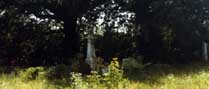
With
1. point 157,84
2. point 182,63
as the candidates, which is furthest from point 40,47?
point 157,84

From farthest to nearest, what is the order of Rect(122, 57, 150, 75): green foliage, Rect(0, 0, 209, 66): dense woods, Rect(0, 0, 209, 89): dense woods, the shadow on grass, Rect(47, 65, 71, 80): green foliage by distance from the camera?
Rect(0, 0, 209, 66): dense woods → Rect(0, 0, 209, 89): dense woods → Rect(122, 57, 150, 75): green foliage → Rect(47, 65, 71, 80): green foliage → the shadow on grass

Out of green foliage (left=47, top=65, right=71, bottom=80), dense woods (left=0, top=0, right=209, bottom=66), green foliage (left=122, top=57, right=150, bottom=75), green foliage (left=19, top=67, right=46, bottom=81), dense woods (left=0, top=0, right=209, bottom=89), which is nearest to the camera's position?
green foliage (left=19, top=67, right=46, bottom=81)

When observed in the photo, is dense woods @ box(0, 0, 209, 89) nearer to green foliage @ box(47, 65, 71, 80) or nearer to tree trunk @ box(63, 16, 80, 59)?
tree trunk @ box(63, 16, 80, 59)

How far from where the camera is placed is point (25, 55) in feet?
51.8

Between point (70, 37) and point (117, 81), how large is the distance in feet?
26.7

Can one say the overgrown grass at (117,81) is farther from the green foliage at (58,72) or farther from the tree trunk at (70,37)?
the tree trunk at (70,37)

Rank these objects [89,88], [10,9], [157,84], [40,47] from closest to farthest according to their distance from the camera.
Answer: [89,88], [157,84], [10,9], [40,47]

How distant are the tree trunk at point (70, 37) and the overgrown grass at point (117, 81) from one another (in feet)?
14.2

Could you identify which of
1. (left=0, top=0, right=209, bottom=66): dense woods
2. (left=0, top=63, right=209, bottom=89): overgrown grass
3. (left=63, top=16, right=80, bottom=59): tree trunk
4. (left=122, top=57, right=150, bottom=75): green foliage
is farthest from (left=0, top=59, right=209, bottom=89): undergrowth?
(left=63, top=16, right=80, bottom=59): tree trunk

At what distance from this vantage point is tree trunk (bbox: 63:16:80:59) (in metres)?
16.1

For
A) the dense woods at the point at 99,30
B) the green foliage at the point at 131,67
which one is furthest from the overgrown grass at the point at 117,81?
the dense woods at the point at 99,30

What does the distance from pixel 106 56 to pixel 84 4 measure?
1.97 meters

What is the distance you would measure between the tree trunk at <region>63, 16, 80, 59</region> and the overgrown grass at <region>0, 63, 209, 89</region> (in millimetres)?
4337

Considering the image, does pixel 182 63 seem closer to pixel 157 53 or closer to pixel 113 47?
pixel 157 53
